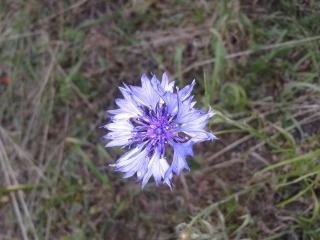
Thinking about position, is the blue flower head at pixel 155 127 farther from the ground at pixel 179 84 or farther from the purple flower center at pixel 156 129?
the ground at pixel 179 84

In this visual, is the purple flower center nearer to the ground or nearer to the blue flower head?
the blue flower head

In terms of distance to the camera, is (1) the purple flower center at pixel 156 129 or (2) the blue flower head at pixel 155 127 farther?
(1) the purple flower center at pixel 156 129

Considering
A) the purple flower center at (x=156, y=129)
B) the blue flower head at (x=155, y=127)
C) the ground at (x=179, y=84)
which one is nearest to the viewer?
the blue flower head at (x=155, y=127)

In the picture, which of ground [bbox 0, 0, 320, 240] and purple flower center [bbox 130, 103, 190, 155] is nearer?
purple flower center [bbox 130, 103, 190, 155]

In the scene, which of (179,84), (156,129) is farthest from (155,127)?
(179,84)

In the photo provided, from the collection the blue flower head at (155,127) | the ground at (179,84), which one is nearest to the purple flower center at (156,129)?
the blue flower head at (155,127)

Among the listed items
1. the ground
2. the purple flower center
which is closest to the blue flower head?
the purple flower center

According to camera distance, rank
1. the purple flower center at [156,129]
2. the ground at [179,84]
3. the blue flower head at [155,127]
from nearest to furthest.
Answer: the blue flower head at [155,127], the purple flower center at [156,129], the ground at [179,84]
